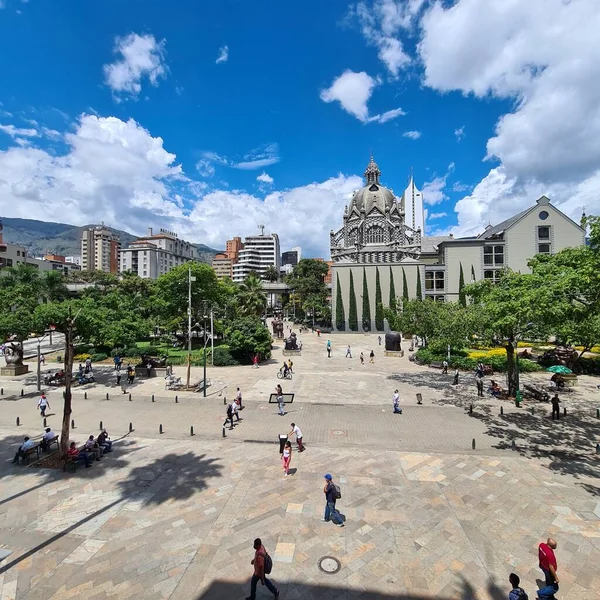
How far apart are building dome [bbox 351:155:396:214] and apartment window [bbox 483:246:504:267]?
872 inches

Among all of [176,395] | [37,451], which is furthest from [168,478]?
[176,395]

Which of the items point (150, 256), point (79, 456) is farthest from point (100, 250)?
point (79, 456)

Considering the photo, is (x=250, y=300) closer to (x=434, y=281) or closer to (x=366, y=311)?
(x=366, y=311)

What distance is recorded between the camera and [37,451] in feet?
42.3

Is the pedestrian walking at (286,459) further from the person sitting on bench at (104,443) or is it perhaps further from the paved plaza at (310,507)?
the person sitting on bench at (104,443)

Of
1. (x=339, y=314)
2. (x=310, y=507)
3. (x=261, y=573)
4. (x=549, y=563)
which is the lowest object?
(x=310, y=507)

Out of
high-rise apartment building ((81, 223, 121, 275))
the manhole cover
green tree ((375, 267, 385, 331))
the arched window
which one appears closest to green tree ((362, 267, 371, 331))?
green tree ((375, 267, 385, 331))

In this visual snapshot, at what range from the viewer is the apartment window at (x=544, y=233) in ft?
184

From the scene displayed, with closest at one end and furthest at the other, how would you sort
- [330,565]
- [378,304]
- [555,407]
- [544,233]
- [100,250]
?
1. [330,565]
2. [555,407]
3. [544,233]
4. [378,304]
5. [100,250]

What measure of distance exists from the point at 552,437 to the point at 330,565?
41.4 ft

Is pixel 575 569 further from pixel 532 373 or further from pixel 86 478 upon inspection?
pixel 532 373

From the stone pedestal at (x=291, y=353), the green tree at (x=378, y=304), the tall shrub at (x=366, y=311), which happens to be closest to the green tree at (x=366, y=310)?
the tall shrub at (x=366, y=311)

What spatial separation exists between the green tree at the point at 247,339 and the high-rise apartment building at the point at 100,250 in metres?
147

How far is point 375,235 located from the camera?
71438mm
